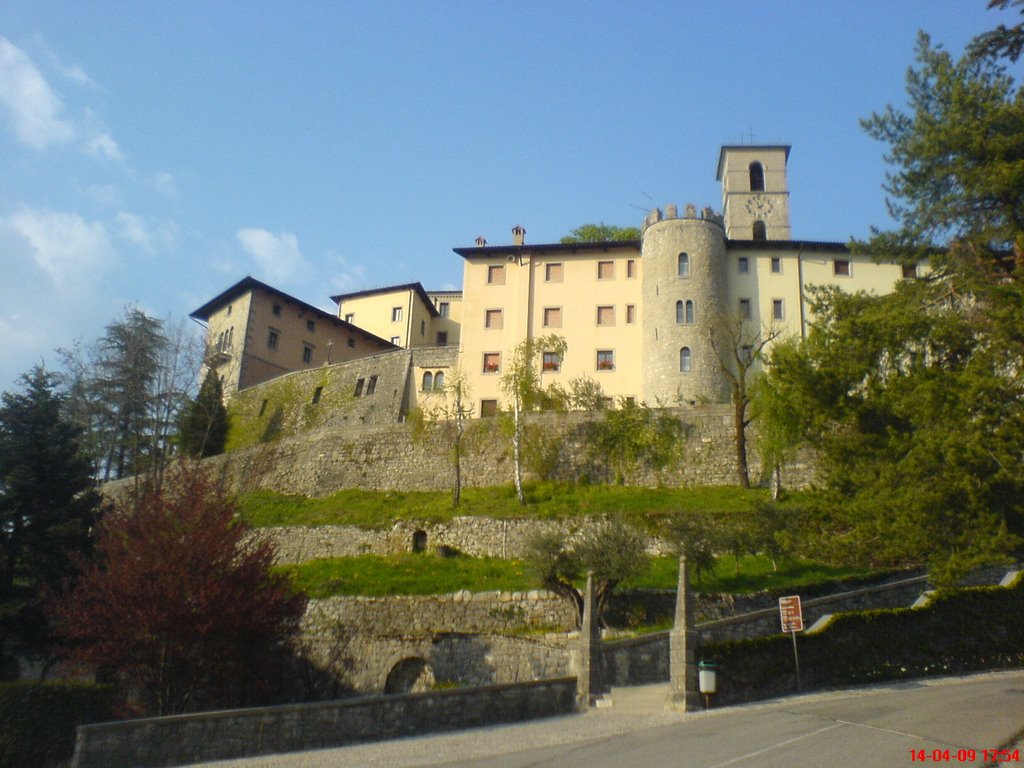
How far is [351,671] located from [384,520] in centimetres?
1012

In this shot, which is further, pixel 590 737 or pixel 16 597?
pixel 16 597

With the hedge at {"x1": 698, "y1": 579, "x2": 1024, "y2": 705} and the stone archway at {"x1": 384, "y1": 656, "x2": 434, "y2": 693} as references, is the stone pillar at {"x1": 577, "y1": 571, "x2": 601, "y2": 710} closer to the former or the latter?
the hedge at {"x1": 698, "y1": 579, "x2": 1024, "y2": 705}

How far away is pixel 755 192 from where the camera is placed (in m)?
60.6

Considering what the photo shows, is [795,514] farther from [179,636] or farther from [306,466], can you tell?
[306,466]

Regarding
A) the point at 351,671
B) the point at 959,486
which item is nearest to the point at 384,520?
the point at 351,671

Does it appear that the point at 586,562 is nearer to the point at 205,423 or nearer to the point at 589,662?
the point at 589,662

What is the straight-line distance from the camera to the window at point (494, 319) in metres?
50.9

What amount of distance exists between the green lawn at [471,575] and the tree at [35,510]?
275 inches

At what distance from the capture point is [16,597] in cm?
2542

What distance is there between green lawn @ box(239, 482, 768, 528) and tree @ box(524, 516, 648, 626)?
7.09 metres

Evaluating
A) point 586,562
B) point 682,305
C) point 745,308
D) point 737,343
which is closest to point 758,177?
point 745,308

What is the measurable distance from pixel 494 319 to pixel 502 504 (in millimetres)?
16786

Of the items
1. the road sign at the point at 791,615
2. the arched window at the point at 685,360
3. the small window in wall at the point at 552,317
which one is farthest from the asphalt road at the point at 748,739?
the small window in wall at the point at 552,317

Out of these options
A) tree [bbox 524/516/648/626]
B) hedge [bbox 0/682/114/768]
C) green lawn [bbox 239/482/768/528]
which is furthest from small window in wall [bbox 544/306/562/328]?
hedge [bbox 0/682/114/768]
